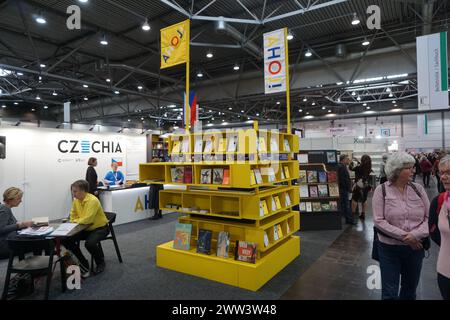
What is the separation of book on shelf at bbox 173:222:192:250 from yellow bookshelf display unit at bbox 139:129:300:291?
0.27 feet

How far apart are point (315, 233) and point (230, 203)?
2808mm

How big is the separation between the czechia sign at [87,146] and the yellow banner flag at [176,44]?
5.08 meters

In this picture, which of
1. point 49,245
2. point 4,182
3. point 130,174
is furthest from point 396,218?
point 130,174

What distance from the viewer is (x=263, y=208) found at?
3.76m

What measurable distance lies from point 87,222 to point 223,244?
1.85m

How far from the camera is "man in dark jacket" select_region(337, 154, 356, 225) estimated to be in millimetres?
6410

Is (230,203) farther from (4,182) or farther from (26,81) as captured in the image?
(26,81)

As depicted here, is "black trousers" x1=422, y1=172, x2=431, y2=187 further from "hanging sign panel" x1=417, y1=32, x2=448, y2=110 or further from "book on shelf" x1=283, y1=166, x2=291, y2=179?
"book on shelf" x1=283, y1=166, x2=291, y2=179

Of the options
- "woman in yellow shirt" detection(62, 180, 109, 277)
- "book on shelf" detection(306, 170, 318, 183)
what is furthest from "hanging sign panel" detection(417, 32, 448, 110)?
"woman in yellow shirt" detection(62, 180, 109, 277)

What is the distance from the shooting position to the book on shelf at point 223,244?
375cm

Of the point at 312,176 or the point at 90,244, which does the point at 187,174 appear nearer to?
the point at 90,244

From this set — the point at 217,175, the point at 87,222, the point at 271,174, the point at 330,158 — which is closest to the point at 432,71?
the point at 330,158

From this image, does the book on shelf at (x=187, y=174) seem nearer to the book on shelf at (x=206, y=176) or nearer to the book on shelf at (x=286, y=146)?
the book on shelf at (x=206, y=176)

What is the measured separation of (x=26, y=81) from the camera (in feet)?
32.9
